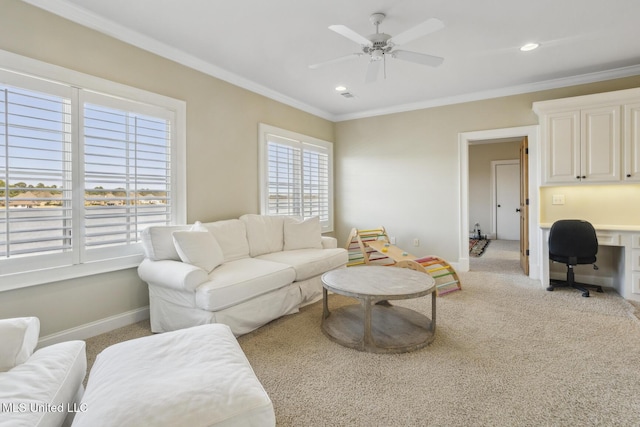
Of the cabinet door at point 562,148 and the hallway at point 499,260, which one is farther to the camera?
the hallway at point 499,260

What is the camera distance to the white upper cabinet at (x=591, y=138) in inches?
140

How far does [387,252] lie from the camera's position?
13.8ft

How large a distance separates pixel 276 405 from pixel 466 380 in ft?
3.89

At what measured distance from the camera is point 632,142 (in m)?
3.55

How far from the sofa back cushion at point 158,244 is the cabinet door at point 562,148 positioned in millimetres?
4443

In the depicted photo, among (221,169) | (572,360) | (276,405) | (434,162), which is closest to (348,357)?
(276,405)

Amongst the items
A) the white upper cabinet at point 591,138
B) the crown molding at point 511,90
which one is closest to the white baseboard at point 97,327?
the crown molding at point 511,90

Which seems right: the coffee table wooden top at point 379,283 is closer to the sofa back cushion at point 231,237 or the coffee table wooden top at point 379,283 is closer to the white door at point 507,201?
the sofa back cushion at point 231,237

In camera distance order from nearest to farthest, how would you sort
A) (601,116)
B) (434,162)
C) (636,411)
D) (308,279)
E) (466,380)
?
(636,411), (466,380), (308,279), (601,116), (434,162)

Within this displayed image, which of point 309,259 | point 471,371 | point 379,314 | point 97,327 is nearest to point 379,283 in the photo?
point 379,314

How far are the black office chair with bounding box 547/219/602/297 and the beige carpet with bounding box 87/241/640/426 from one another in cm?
56

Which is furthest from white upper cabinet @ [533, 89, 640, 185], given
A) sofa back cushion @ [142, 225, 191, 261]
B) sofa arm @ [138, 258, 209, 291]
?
sofa back cushion @ [142, 225, 191, 261]

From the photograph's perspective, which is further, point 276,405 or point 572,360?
point 572,360

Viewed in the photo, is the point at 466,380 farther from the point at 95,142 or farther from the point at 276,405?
the point at 95,142
